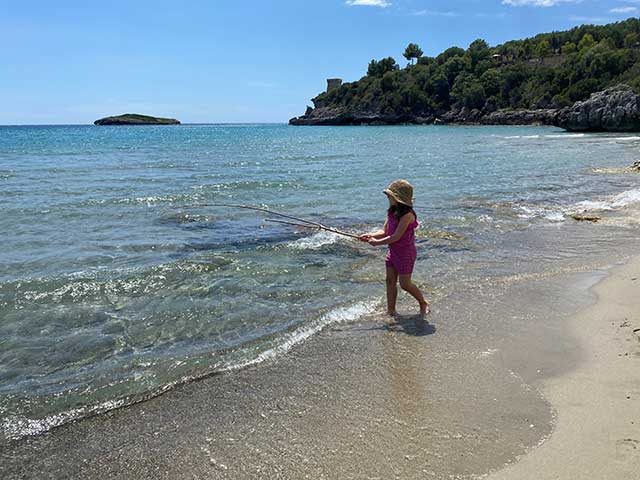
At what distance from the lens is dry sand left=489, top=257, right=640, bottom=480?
12.5 feet

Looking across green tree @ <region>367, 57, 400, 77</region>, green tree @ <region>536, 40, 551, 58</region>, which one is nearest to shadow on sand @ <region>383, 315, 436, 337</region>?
green tree @ <region>536, 40, 551, 58</region>

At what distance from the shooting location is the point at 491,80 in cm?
13512

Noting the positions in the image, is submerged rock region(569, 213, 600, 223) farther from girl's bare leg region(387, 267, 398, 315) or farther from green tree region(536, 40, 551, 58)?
green tree region(536, 40, 551, 58)

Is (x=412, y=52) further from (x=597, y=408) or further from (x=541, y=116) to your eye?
(x=597, y=408)

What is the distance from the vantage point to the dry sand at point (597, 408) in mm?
3807

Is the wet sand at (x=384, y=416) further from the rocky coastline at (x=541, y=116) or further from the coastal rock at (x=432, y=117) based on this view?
the coastal rock at (x=432, y=117)

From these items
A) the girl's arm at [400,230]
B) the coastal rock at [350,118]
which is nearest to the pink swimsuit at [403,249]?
the girl's arm at [400,230]

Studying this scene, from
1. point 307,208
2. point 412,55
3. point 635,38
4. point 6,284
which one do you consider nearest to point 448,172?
point 307,208

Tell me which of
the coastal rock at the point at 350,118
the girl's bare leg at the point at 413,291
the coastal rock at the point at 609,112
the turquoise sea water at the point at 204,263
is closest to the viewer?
the turquoise sea water at the point at 204,263

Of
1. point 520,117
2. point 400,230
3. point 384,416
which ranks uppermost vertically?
point 520,117

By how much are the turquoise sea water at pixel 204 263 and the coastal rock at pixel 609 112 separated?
1923 inches

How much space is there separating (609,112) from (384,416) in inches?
2817

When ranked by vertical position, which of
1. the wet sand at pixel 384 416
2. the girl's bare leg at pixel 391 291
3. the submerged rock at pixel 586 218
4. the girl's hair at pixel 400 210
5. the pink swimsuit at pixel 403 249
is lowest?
the submerged rock at pixel 586 218

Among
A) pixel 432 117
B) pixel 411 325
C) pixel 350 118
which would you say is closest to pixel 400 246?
pixel 411 325
